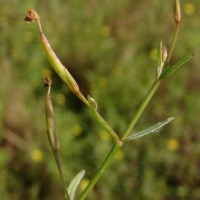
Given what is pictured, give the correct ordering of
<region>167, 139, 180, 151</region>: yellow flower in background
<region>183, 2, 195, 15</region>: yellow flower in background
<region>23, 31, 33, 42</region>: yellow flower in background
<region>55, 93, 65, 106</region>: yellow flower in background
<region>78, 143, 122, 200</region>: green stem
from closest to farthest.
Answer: <region>78, 143, 122, 200</region>: green stem → <region>167, 139, 180, 151</region>: yellow flower in background → <region>55, 93, 65, 106</region>: yellow flower in background → <region>23, 31, 33, 42</region>: yellow flower in background → <region>183, 2, 195, 15</region>: yellow flower in background

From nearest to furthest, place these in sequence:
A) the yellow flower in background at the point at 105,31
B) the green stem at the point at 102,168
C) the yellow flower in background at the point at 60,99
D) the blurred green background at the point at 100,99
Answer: the green stem at the point at 102,168 → the blurred green background at the point at 100,99 → the yellow flower in background at the point at 60,99 → the yellow flower in background at the point at 105,31

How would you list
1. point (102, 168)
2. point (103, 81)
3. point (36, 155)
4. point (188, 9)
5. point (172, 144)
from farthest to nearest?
point (188, 9)
point (103, 81)
point (172, 144)
point (36, 155)
point (102, 168)

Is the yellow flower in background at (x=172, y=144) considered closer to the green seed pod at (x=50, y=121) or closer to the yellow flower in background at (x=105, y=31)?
the yellow flower in background at (x=105, y=31)

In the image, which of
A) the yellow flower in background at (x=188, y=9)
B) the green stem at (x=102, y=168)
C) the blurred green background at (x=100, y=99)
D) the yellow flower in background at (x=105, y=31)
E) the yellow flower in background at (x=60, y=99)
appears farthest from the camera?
the yellow flower in background at (x=188, y=9)

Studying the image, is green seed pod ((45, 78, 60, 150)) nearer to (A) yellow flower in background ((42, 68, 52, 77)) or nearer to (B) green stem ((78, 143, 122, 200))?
(B) green stem ((78, 143, 122, 200))

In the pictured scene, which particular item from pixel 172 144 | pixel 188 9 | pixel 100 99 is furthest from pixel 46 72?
pixel 188 9

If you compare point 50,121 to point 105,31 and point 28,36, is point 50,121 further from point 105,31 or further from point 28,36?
point 105,31

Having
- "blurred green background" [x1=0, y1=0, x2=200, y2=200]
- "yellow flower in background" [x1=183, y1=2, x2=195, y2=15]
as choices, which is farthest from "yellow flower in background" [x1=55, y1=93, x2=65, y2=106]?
"yellow flower in background" [x1=183, y1=2, x2=195, y2=15]

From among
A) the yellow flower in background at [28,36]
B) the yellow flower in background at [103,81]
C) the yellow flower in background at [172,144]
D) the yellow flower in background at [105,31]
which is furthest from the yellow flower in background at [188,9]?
the yellow flower in background at [172,144]
